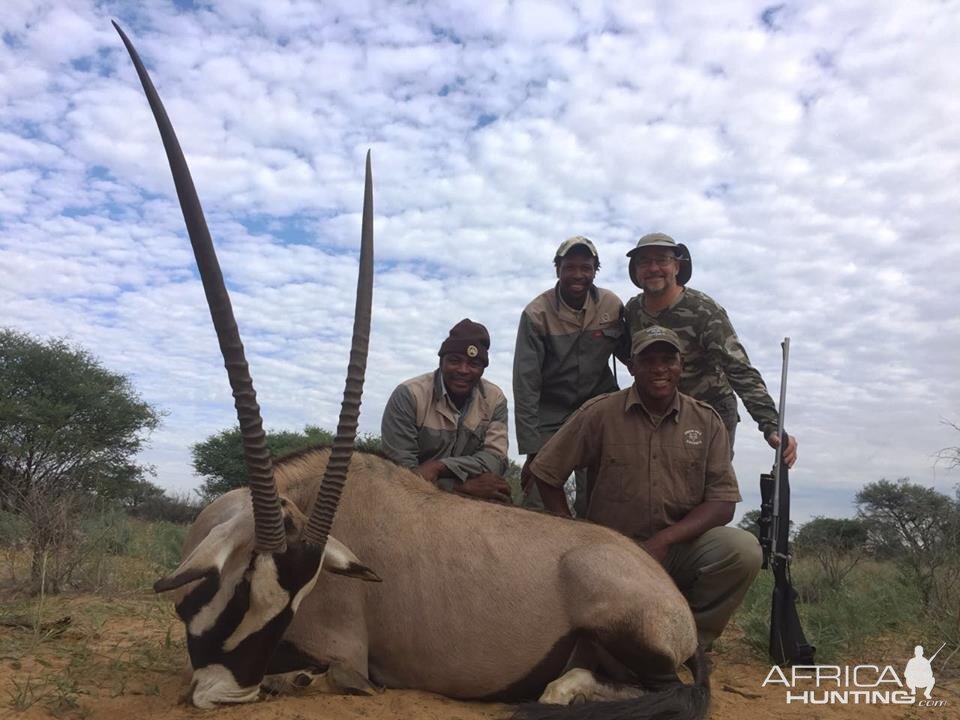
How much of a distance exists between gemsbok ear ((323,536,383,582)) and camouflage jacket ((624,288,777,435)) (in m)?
3.15

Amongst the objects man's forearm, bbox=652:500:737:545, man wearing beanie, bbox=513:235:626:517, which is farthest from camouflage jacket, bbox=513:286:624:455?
man's forearm, bbox=652:500:737:545

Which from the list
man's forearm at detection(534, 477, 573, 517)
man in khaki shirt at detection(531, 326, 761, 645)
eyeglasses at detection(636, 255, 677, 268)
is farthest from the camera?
eyeglasses at detection(636, 255, 677, 268)

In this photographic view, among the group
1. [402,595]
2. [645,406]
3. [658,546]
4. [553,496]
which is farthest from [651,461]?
[402,595]

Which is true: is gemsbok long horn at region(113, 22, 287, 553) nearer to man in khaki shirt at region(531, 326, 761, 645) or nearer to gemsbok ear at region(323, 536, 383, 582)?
gemsbok ear at region(323, 536, 383, 582)

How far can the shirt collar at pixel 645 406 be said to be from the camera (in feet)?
16.7

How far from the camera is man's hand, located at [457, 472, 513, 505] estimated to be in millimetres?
5309

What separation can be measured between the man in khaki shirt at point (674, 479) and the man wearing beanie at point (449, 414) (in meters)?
0.94

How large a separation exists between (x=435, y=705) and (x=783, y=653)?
93.3 inches

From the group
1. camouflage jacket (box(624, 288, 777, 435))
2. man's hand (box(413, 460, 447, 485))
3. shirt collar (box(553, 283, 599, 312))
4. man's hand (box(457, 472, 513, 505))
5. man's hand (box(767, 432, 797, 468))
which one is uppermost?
shirt collar (box(553, 283, 599, 312))

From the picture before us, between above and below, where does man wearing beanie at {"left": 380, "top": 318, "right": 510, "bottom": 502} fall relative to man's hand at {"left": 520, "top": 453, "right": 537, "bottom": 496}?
above

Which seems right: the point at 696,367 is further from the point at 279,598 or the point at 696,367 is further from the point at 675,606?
the point at 279,598

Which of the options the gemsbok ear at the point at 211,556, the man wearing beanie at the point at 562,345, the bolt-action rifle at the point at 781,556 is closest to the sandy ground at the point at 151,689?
the bolt-action rifle at the point at 781,556

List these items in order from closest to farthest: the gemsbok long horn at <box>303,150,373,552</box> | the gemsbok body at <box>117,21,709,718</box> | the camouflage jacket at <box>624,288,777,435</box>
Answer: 1. the gemsbok body at <box>117,21,709,718</box>
2. the gemsbok long horn at <box>303,150,373,552</box>
3. the camouflage jacket at <box>624,288,777,435</box>

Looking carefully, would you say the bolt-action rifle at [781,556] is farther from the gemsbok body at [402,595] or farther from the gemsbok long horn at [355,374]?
the gemsbok long horn at [355,374]
